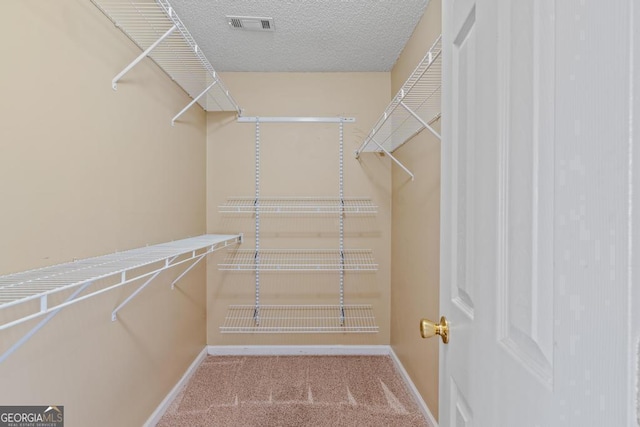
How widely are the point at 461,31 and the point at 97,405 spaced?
5.81 feet

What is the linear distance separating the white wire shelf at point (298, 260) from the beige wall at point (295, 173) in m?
0.06

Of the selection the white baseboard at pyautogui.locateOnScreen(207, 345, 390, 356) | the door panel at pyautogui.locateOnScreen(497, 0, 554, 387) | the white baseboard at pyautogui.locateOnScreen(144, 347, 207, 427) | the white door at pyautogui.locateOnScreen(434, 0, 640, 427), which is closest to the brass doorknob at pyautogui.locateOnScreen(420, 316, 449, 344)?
the white door at pyautogui.locateOnScreen(434, 0, 640, 427)

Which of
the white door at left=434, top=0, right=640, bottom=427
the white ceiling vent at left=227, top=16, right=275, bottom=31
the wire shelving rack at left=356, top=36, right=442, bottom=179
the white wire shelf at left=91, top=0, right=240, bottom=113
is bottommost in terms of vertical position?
the white door at left=434, top=0, right=640, bottom=427

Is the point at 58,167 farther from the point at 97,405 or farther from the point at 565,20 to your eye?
the point at 565,20

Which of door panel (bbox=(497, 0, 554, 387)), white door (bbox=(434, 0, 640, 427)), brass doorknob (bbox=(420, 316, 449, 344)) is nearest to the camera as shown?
white door (bbox=(434, 0, 640, 427))

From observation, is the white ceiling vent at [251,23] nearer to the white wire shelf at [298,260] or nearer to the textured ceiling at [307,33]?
the textured ceiling at [307,33]

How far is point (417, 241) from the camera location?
198 centimetres

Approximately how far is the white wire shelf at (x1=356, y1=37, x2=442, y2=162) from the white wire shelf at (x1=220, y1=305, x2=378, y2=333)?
131cm

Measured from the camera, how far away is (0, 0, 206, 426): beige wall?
37.1 inches

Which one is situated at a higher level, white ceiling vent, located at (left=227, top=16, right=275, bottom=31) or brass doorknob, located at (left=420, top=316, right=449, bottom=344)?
white ceiling vent, located at (left=227, top=16, right=275, bottom=31)

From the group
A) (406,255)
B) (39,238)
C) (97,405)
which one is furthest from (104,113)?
(406,255)

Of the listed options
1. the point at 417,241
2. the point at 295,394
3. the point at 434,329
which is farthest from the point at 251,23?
the point at 295,394

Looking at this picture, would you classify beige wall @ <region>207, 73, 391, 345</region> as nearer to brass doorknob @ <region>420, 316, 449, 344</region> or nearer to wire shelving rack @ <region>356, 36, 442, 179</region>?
wire shelving rack @ <region>356, 36, 442, 179</region>

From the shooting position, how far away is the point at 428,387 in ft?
5.91
